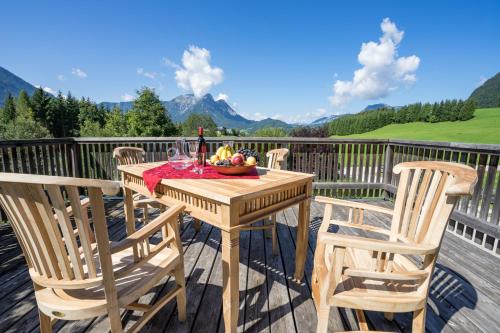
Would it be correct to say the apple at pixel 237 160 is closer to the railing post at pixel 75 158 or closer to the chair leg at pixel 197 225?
the chair leg at pixel 197 225

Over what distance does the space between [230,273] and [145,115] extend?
40580mm

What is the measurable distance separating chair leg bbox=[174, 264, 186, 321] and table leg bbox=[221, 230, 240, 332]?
297 millimetres

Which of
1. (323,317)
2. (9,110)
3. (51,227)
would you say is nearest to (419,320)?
(323,317)

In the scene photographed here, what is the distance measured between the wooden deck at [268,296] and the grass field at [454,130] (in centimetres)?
1931

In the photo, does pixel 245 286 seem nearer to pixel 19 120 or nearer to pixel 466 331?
pixel 466 331

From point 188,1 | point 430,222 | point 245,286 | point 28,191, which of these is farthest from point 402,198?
point 188,1

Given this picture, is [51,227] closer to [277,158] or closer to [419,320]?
[419,320]

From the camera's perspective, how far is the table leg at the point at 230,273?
1.27m

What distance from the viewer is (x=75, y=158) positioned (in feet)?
13.4

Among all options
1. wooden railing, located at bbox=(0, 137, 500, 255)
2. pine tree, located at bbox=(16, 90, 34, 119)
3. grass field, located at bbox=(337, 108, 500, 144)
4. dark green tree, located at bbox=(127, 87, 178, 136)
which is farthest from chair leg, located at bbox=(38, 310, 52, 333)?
pine tree, located at bbox=(16, 90, 34, 119)

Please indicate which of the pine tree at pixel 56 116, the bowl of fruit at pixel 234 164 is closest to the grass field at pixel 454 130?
the bowl of fruit at pixel 234 164

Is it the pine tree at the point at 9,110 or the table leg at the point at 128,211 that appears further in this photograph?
the pine tree at the point at 9,110

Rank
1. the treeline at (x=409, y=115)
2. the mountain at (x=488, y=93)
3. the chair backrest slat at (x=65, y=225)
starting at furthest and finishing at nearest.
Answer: the mountain at (x=488, y=93), the treeline at (x=409, y=115), the chair backrest slat at (x=65, y=225)

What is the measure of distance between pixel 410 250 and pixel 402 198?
66cm
